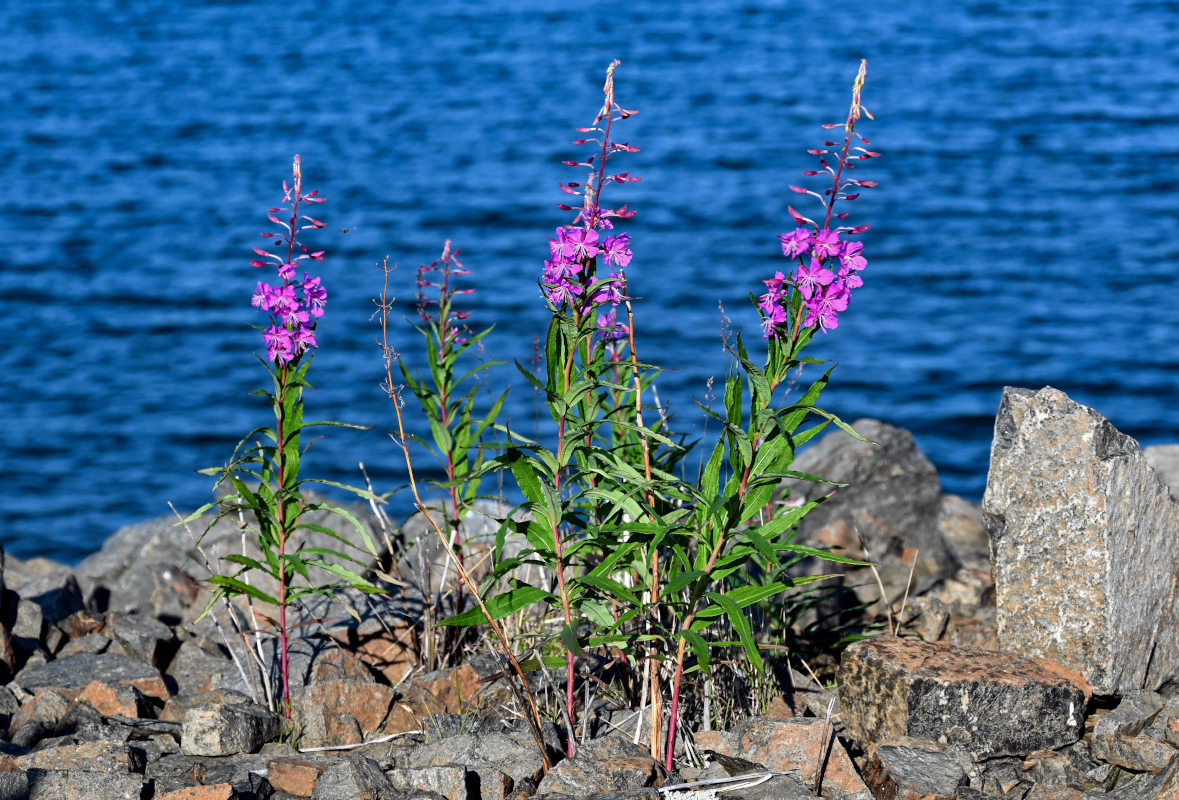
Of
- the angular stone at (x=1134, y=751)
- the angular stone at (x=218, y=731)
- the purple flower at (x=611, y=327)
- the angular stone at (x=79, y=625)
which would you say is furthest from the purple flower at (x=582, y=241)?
the angular stone at (x=79, y=625)

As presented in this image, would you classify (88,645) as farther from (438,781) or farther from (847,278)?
(847,278)

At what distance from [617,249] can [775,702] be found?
189 cm

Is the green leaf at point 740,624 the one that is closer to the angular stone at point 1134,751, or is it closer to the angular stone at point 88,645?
the angular stone at point 1134,751

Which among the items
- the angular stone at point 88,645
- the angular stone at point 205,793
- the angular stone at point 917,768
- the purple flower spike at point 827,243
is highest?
the purple flower spike at point 827,243

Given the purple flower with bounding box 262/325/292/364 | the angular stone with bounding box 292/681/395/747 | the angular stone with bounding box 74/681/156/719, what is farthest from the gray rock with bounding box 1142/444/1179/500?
the angular stone with bounding box 74/681/156/719

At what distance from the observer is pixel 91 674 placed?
5.18 m

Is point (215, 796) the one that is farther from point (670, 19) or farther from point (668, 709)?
point (670, 19)

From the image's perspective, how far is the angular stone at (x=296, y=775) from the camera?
4035mm

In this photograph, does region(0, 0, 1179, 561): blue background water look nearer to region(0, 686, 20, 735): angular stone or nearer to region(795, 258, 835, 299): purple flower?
region(0, 686, 20, 735): angular stone

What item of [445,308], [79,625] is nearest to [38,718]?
[79,625]

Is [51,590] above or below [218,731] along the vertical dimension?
above

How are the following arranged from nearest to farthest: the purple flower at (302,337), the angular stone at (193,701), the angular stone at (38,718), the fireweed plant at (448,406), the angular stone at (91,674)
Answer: the purple flower at (302,337) < the angular stone at (38,718) < the angular stone at (193,701) < the fireweed plant at (448,406) < the angular stone at (91,674)

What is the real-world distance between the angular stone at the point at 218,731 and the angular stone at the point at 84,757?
221mm

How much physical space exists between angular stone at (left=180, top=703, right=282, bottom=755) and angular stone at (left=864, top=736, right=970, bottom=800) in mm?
2146
